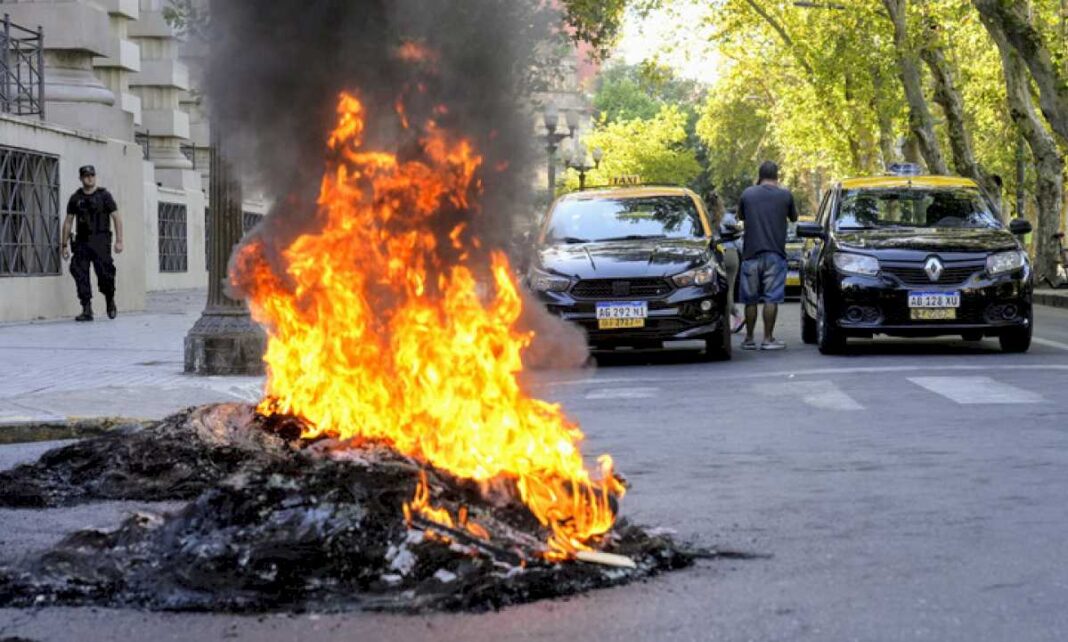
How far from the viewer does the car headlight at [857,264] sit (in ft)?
50.5

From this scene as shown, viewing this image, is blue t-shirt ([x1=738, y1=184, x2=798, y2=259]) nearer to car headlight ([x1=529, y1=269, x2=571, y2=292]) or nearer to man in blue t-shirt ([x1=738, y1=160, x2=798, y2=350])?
man in blue t-shirt ([x1=738, y1=160, x2=798, y2=350])

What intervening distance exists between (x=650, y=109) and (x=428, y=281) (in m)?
104

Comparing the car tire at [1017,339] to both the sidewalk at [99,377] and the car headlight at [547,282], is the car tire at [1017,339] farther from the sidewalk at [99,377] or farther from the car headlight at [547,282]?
the sidewalk at [99,377]

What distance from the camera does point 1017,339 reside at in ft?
50.8

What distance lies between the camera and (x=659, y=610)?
195 inches

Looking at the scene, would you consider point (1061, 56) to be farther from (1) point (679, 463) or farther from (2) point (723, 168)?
(2) point (723, 168)

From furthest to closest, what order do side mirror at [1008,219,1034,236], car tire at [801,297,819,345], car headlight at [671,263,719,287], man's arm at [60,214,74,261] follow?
1. man's arm at [60,214,74,261]
2. car tire at [801,297,819,345]
3. side mirror at [1008,219,1034,236]
4. car headlight at [671,263,719,287]

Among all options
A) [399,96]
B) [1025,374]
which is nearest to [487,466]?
[399,96]

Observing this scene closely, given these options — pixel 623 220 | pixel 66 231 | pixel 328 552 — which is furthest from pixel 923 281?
pixel 328 552

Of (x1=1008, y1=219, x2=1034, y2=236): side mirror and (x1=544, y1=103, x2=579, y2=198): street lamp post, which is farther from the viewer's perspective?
(x1=1008, y1=219, x2=1034, y2=236): side mirror

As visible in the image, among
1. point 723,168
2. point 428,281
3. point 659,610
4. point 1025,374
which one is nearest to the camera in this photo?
point 659,610

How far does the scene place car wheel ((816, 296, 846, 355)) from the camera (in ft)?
51.1

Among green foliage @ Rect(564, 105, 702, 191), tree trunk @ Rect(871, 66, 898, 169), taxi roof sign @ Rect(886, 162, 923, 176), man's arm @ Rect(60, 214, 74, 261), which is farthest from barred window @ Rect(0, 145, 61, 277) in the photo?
green foliage @ Rect(564, 105, 702, 191)

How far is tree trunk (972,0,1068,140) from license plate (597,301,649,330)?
15.7 meters
